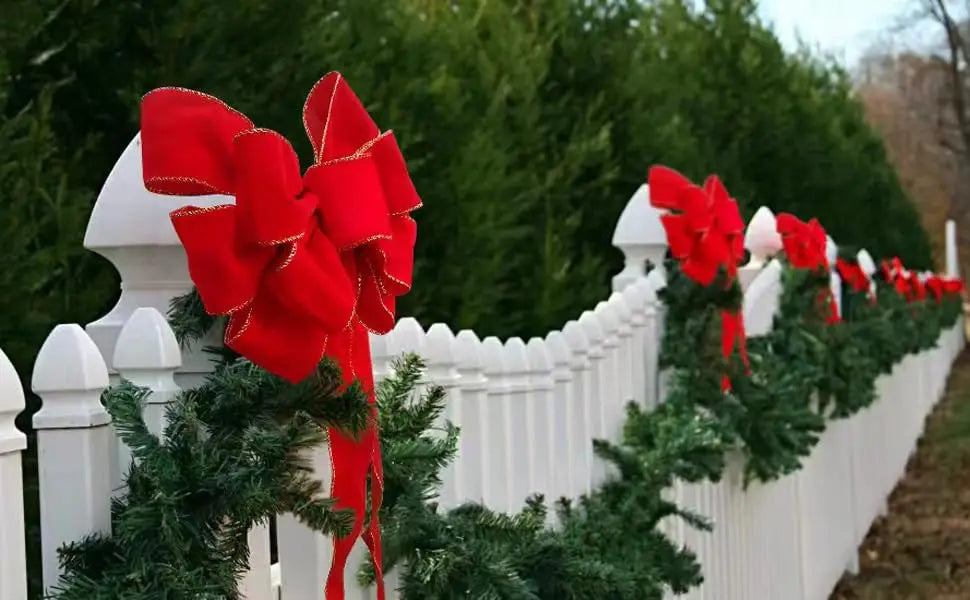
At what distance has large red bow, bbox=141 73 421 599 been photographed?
1497mm

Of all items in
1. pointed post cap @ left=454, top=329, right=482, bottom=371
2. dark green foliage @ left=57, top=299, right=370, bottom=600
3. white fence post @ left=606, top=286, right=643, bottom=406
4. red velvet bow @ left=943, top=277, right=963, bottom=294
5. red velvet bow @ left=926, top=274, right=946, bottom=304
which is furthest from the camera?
red velvet bow @ left=943, top=277, right=963, bottom=294

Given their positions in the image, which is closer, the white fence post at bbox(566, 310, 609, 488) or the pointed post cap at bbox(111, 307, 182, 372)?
the pointed post cap at bbox(111, 307, 182, 372)

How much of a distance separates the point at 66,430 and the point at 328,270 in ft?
1.09

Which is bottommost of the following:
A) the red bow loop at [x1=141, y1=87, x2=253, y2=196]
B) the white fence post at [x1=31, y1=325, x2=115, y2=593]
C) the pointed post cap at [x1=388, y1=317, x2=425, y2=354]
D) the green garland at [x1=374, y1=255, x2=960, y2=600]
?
the green garland at [x1=374, y1=255, x2=960, y2=600]

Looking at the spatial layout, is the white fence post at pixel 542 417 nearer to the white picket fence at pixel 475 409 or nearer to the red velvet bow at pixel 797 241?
the white picket fence at pixel 475 409

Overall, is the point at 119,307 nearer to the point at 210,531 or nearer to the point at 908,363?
the point at 210,531

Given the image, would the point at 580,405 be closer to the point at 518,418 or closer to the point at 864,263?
the point at 518,418

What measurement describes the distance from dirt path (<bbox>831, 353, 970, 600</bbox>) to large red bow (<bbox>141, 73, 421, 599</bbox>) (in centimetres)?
560

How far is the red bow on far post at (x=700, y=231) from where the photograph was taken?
393 centimetres

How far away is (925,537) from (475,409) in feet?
21.6

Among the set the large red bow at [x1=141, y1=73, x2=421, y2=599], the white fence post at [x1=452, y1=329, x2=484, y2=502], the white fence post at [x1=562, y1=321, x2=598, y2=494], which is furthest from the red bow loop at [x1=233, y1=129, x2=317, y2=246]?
A: the white fence post at [x1=562, y1=321, x2=598, y2=494]

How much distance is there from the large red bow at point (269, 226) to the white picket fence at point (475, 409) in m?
0.13

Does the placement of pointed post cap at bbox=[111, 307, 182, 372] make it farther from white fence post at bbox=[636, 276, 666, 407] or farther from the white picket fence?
white fence post at bbox=[636, 276, 666, 407]

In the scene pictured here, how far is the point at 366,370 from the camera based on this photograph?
1781 millimetres
